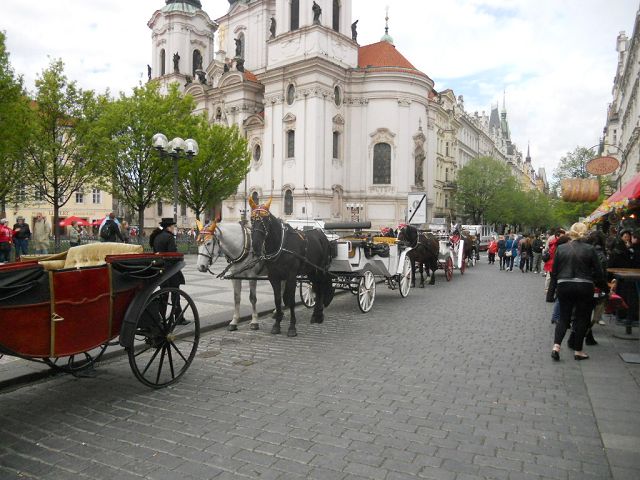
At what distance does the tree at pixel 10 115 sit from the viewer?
2069 cm

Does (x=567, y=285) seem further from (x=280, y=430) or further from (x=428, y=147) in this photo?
(x=428, y=147)

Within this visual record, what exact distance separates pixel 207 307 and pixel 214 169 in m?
25.1

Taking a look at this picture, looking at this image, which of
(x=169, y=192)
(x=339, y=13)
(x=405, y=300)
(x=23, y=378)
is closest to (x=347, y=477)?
(x=23, y=378)

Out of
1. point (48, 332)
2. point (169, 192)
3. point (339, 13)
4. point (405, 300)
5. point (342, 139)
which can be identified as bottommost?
point (405, 300)

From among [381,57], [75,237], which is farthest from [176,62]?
[75,237]

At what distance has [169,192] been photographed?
3231 cm

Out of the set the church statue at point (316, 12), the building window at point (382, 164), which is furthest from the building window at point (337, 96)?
the church statue at point (316, 12)

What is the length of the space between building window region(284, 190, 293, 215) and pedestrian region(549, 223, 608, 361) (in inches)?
1627

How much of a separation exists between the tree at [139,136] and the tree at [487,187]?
41814mm

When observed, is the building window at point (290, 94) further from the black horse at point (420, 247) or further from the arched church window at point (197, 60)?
the black horse at point (420, 247)

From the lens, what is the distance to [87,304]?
4652 mm

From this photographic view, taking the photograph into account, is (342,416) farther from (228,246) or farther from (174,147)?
(174,147)

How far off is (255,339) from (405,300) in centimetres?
578

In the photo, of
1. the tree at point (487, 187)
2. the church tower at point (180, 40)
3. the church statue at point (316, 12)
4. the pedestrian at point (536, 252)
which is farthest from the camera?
the tree at point (487, 187)
